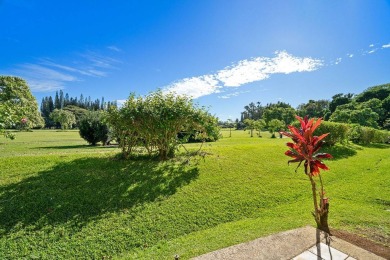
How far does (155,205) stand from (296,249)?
139 inches

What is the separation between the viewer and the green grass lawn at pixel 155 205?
4211mm

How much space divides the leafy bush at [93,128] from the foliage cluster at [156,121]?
6831 mm

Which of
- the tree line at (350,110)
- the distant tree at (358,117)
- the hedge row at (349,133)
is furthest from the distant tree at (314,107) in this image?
the hedge row at (349,133)

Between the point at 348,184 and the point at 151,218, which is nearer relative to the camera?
the point at 151,218

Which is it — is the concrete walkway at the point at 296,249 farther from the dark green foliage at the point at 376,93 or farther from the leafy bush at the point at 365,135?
the dark green foliage at the point at 376,93

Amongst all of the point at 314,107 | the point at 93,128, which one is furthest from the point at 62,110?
the point at 314,107

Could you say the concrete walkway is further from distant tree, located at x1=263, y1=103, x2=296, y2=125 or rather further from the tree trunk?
distant tree, located at x1=263, y1=103, x2=296, y2=125

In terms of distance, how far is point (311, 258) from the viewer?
11.1 feet

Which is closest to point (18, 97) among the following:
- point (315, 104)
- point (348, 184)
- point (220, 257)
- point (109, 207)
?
point (109, 207)

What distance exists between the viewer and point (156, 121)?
834 cm

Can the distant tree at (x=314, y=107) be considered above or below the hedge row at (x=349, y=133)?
above

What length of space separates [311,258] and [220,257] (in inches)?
57.5

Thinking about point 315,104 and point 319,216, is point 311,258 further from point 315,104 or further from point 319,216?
point 315,104

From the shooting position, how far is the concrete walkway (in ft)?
11.3
